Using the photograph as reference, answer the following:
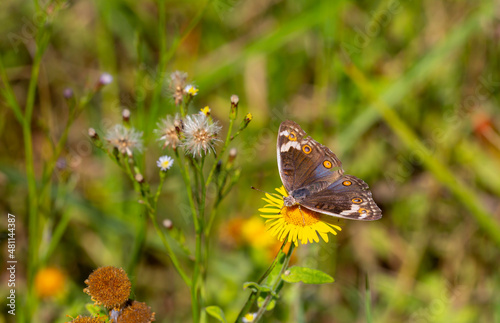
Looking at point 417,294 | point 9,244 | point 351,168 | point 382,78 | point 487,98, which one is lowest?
point 417,294

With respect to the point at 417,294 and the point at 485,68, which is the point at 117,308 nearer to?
the point at 417,294

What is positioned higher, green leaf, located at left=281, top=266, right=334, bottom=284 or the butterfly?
the butterfly

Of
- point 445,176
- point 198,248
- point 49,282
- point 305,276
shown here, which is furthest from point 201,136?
point 445,176

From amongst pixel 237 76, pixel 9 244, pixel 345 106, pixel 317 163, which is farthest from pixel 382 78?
pixel 9 244

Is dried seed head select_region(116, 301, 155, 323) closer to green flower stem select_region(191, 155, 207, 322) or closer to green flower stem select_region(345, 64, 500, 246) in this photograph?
green flower stem select_region(191, 155, 207, 322)

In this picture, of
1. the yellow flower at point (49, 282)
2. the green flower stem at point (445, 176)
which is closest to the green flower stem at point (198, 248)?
the yellow flower at point (49, 282)

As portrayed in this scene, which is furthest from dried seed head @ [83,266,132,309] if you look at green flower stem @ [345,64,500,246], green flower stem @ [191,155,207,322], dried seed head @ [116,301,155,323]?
green flower stem @ [345,64,500,246]

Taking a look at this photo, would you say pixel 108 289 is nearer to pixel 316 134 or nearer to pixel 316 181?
pixel 316 181
